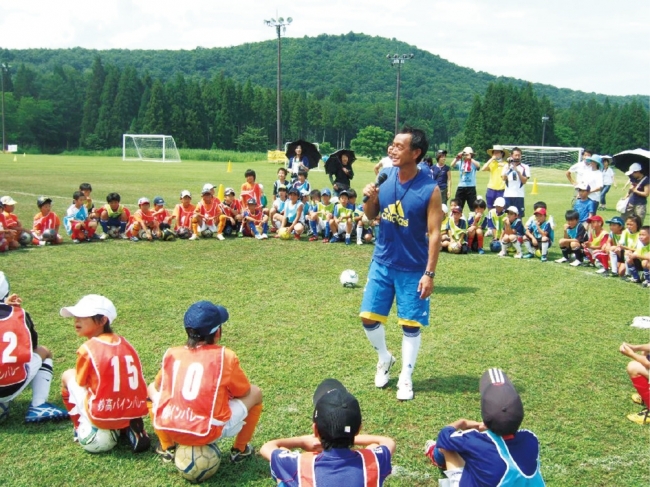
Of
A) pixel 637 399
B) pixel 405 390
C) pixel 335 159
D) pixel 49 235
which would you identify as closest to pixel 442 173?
pixel 335 159

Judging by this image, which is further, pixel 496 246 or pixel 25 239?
pixel 496 246

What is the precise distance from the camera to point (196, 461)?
12.2ft

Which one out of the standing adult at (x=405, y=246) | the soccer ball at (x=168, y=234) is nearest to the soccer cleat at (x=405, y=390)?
the standing adult at (x=405, y=246)

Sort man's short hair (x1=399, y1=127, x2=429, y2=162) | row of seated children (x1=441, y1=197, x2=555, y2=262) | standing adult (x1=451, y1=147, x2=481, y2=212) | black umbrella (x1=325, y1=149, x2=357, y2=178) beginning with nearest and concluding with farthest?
1. man's short hair (x1=399, y1=127, x2=429, y2=162)
2. row of seated children (x1=441, y1=197, x2=555, y2=262)
3. standing adult (x1=451, y1=147, x2=481, y2=212)
4. black umbrella (x1=325, y1=149, x2=357, y2=178)

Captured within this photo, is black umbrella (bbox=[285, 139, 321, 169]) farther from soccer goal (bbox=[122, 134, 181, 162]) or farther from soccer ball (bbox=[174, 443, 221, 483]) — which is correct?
soccer goal (bbox=[122, 134, 181, 162])

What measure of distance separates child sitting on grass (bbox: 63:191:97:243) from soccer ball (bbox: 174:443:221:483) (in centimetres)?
926

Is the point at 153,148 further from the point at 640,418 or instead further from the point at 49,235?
the point at 640,418

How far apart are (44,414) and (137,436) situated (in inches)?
36.6

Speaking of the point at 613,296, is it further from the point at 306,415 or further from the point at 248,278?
the point at 306,415

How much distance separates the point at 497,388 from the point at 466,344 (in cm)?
343

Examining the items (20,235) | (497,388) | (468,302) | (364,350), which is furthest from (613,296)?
(20,235)

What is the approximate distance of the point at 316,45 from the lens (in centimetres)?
17038

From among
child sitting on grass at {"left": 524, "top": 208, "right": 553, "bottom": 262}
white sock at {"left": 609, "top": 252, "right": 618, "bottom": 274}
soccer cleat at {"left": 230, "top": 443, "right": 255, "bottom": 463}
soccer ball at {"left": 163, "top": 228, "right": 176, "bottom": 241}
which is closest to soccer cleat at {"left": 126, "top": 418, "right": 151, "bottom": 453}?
soccer cleat at {"left": 230, "top": 443, "right": 255, "bottom": 463}

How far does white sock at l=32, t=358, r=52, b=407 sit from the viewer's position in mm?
4613
